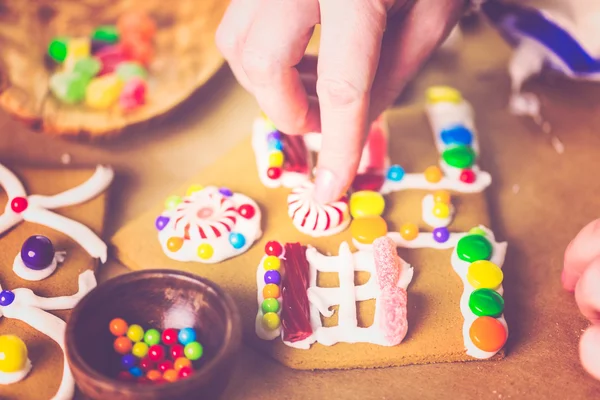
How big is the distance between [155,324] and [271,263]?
17cm

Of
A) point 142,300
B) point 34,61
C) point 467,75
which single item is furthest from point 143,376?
point 467,75

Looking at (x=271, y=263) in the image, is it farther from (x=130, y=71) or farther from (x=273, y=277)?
(x=130, y=71)

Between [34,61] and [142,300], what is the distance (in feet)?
2.03

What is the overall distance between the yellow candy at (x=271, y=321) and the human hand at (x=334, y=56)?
7.4 inches

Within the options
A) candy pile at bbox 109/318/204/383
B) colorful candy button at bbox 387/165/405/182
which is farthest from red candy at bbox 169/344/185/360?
colorful candy button at bbox 387/165/405/182

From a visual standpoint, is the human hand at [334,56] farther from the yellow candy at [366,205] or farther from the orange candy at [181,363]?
the orange candy at [181,363]

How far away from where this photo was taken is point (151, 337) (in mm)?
796

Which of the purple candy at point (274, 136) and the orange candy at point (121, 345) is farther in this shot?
the purple candy at point (274, 136)

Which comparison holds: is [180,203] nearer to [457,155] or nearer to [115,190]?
[115,190]

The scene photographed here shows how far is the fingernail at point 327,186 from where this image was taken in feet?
2.92

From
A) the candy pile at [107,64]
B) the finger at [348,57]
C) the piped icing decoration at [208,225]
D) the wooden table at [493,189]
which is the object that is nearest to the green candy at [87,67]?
the candy pile at [107,64]

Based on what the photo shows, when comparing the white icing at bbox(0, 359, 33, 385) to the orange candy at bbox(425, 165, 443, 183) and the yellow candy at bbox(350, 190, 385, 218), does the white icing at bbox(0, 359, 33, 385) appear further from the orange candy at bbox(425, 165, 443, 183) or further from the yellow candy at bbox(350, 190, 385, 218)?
the orange candy at bbox(425, 165, 443, 183)

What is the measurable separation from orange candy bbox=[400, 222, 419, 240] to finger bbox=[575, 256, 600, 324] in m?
0.22

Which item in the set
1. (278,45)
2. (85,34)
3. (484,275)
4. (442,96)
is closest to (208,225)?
(278,45)
